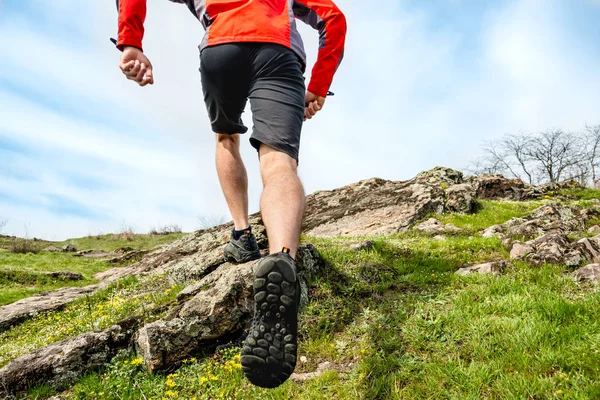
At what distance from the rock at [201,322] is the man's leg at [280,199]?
146cm

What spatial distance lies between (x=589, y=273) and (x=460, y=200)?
7374 mm

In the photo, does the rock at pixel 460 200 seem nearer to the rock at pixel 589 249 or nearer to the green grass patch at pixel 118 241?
the rock at pixel 589 249

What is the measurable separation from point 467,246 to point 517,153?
3286 cm

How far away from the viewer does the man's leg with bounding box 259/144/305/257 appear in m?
1.89

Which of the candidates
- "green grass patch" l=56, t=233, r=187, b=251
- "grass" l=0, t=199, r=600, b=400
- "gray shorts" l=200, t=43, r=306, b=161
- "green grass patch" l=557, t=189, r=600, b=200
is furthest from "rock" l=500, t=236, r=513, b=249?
"green grass patch" l=56, t=233, r=187, b=251

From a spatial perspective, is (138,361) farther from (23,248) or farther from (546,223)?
(23,248)

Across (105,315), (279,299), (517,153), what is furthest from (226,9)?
(517,153)

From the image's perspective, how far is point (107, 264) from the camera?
1667cm

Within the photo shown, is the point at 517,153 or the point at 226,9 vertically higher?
the point at 517,153

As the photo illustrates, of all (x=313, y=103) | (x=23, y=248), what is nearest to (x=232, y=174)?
(x=313, y=103)

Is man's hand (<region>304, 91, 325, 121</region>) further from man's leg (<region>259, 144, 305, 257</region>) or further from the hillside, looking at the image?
the hillside

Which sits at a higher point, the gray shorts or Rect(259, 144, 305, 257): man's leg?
the gray shorts

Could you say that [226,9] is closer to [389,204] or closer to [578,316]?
[578,316]

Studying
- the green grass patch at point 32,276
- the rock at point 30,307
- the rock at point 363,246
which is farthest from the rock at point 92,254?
the rock at point 363,246
